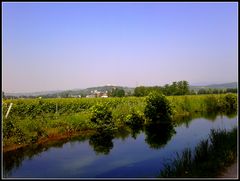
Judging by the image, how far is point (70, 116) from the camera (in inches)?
921

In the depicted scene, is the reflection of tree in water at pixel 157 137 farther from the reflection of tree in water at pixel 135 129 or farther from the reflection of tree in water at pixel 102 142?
the reflection of tree in water at pixel 102 142

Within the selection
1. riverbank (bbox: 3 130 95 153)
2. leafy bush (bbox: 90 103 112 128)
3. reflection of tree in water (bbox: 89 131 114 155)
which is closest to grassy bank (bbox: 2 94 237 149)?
leafy bush (bbox: 90 103 112 128)

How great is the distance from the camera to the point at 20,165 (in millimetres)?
14375

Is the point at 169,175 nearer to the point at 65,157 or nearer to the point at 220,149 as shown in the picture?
the point at 220,149

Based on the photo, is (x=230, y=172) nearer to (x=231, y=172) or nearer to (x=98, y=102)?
(x=231, y=172)

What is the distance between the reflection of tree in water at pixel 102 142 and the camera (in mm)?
17520

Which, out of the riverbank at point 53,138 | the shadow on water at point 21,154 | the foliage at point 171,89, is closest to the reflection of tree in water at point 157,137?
the riverbank at point 53,138

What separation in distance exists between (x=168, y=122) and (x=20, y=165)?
18.3 m

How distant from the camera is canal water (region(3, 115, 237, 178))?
1292cm

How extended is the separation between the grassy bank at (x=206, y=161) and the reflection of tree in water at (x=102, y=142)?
6695 millimetres

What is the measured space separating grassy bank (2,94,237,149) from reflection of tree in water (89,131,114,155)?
147cm

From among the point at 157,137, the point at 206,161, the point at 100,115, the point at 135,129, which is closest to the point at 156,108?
the point at 135,129

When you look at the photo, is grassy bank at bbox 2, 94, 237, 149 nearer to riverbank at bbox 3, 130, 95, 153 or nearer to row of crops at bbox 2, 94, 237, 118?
row of crops at bbox 2, 94, 237, 118

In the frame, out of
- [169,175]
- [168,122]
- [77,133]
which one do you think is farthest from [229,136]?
[168,122]
